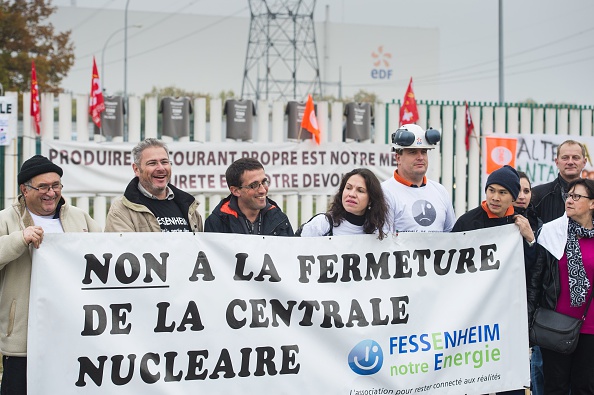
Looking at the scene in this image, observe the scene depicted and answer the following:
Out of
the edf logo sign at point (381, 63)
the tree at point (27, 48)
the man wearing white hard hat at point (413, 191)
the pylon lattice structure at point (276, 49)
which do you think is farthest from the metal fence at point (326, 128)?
the edf logo sign at point (381, 63)

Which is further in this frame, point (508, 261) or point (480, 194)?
point (480, 194)

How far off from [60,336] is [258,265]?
3.90 feet

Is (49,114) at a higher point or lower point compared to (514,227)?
higher

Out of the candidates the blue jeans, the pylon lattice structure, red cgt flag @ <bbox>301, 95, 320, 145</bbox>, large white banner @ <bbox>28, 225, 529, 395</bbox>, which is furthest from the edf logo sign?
large white banner @ <bbox>28, 225, 529, 395</bbox>

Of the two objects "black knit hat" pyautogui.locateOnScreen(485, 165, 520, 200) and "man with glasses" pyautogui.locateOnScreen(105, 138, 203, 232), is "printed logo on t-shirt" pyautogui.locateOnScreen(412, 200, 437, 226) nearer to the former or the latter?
"black knit hat" pyautogui.locateOnScreen(485, 165, 520, 200)

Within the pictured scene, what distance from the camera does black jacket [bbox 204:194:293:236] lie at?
5039mm

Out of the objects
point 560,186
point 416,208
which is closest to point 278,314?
point 416,208

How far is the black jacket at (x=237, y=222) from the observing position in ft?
16.5

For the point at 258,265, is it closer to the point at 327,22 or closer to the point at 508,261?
the point at 508,261

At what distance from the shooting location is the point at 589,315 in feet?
17.0

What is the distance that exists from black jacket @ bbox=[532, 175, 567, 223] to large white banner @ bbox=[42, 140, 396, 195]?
4.81m

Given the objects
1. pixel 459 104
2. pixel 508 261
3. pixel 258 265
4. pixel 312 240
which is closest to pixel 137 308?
pixel 258 265

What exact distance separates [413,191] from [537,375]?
63.8 inches

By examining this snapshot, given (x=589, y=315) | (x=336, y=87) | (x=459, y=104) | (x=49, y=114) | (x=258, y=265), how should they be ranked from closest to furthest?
(x=258, y=265) < (x=589, y=315) < (x=49, y=114) < (x=459, y=104) < (x=336, y=87)
